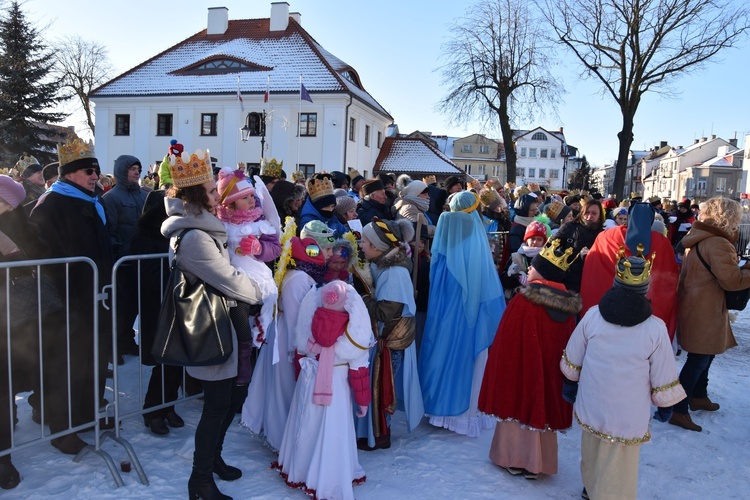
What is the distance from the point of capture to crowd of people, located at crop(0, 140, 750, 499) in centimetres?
340

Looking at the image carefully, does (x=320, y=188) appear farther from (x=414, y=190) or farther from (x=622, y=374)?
(x=622, y=374)

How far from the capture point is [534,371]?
3.96 metres

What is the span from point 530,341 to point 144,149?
111 feet

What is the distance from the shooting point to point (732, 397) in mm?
6000

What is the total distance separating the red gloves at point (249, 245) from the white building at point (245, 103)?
2671 cm

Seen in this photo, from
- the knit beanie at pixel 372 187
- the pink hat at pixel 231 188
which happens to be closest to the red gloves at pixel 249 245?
the pink hat at pixel 231 188

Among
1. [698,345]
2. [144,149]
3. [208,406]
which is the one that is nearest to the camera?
[208,406]

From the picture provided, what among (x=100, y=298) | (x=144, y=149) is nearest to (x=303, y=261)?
(x=100, y=298)

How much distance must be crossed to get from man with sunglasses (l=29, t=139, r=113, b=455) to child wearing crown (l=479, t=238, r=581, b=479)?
297 centimetres

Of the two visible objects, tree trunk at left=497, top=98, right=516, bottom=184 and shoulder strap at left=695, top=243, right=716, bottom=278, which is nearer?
shoulder strap at left=695, top=243, right=716, bottom=278

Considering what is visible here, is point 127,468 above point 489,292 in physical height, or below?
below

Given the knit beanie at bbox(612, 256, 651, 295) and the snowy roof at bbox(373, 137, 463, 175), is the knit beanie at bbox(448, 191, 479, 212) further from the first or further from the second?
the snowy roof at bbox(373, 137, 463, 175)

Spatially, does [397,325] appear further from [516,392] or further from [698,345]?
[698,345]

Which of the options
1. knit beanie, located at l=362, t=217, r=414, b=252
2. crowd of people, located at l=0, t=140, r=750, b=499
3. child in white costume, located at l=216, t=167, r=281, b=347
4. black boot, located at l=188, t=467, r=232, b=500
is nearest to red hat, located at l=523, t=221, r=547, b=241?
crowd of people, located at l=0, t=140, r=750, b=499
